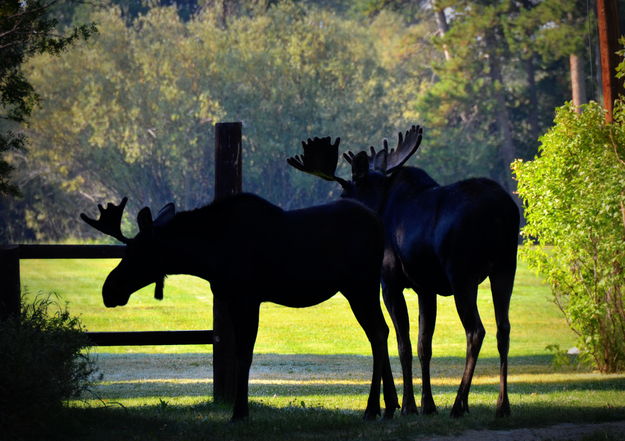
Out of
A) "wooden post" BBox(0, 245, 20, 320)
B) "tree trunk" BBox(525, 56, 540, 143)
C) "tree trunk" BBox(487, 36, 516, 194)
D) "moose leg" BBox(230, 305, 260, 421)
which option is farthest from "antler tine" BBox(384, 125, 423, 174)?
"tree trunk" BBox(525, 56, 540, 143)

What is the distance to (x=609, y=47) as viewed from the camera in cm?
1653

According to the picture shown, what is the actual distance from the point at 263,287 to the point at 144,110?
169 feet

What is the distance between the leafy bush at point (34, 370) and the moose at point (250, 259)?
2.46 feet

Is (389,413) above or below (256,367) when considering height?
above

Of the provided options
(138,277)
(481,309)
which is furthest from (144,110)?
(138,277)

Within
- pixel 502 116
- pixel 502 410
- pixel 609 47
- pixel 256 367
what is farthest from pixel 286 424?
pixel 502 116

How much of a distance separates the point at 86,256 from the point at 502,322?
14.7 feet

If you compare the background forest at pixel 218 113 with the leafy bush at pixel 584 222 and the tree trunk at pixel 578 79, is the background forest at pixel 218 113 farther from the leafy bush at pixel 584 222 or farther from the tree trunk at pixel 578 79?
the leafy bush at pixel 584 222

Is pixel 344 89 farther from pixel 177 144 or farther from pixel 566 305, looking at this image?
pixel 566 305

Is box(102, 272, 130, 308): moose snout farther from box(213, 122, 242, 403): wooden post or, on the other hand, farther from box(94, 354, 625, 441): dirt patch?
box(94, 354, 625, 441): dirt patch

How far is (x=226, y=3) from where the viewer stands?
6869cm

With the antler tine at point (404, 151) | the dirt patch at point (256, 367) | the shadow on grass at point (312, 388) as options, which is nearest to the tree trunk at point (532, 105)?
the dirt patch at point (256, 367)

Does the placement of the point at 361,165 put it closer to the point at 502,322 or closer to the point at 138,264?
the point at 502,322

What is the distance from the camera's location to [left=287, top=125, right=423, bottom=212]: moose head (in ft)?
34.2
